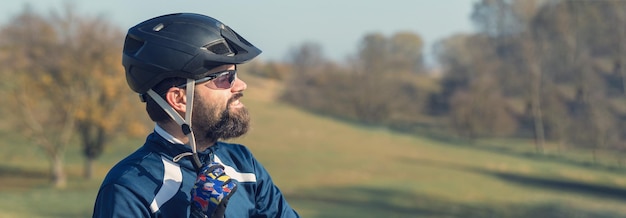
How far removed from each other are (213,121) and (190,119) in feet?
0.34

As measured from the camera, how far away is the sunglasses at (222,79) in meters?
2.85

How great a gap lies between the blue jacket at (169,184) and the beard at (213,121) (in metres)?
0.07

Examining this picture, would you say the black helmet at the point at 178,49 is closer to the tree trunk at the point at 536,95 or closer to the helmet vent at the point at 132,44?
the helmet vent at the point at 132,44

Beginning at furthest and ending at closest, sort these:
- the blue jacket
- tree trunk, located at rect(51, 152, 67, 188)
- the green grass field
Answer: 1. tree trunk, located at rect(51, 152, 67, 188)
2. the green grass field
3. the blue jacket

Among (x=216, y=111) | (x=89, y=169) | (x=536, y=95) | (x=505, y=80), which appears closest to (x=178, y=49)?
(x=216, y=111)

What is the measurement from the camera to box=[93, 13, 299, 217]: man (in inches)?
102

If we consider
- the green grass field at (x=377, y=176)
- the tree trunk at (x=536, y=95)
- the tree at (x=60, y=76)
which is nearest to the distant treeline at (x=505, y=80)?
the tree trunk at (x=536, y=95)

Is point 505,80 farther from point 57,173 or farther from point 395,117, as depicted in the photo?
point 57,173

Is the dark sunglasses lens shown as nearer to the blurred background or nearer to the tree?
the blurred background

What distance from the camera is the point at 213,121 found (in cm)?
287

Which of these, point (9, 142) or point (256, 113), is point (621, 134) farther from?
point (9, 142)

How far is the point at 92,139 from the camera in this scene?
38.1m

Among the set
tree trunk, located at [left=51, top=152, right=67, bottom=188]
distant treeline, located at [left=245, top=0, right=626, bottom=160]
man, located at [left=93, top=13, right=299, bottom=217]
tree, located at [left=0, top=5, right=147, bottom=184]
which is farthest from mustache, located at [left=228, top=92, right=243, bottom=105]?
distant treeline, located at [left=245, top=0, right=626, bottom=160]

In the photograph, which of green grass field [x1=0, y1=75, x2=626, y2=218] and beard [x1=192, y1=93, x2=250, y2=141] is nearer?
beard [x1=192, y1=93, x2=250, y2=141]
